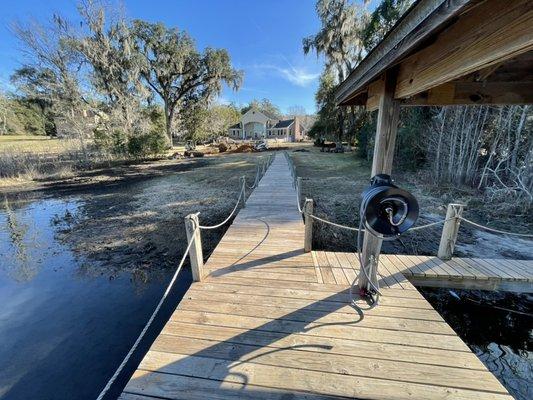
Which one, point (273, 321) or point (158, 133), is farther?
point (158, 133)

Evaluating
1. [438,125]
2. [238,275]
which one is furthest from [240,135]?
[238,275]

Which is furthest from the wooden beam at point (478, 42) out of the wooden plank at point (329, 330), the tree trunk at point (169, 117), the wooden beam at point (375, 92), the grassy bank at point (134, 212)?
the tree trunk at point (169, 117)

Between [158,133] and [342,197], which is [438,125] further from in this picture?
[158,133]

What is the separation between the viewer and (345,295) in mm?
3080

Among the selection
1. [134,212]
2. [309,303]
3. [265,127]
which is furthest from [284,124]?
[309,303]

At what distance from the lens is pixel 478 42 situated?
1.32 meters

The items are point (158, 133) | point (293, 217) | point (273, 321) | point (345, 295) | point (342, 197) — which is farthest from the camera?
point (158, 133)

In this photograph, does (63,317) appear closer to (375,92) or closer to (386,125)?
(386,125)

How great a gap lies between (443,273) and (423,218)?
4292 millimetres

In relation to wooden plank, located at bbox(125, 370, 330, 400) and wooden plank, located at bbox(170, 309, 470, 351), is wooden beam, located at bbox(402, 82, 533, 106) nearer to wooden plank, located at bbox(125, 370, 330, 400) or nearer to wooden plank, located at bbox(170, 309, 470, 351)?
wooden plank, located at bbox(170, 309, 470, 351)

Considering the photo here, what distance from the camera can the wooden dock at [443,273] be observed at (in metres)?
3.51

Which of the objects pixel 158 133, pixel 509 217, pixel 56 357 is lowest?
pixel 56 357

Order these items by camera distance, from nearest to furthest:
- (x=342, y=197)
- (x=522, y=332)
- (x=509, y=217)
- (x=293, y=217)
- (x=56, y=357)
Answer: (x=56, y=357)
(x=522, y=332)
(x=293, y=217)
(x=509, y=217)
(x=342, y=197)

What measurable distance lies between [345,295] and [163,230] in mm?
5440
